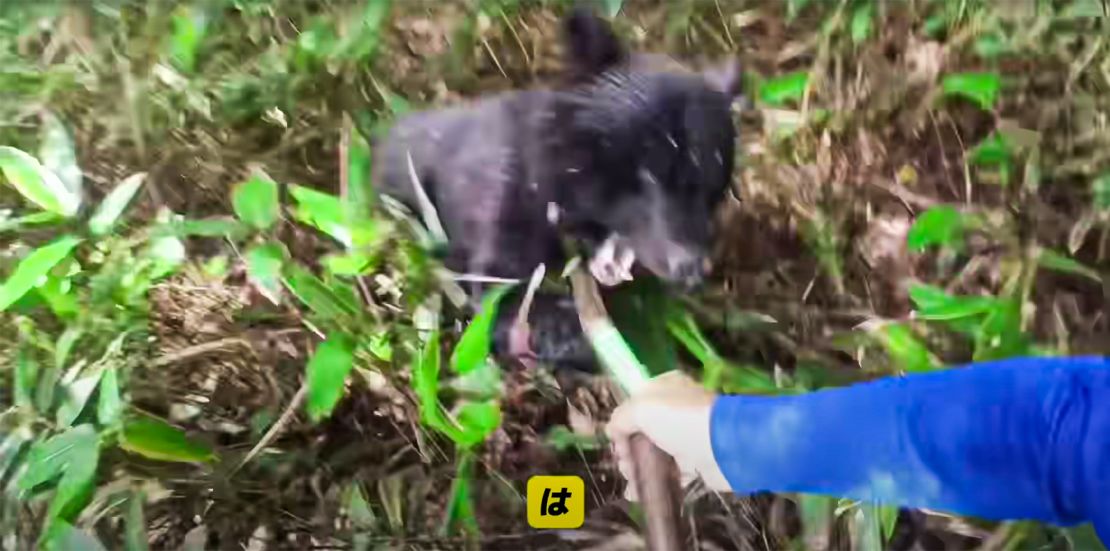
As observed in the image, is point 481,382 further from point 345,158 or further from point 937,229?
point 937,229

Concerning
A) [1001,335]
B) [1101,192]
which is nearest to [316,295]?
[1001,335]

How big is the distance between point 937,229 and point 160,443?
859mm

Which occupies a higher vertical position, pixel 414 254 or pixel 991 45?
pixel 991 45

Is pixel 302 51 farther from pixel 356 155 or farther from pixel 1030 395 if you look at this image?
pixel 1030 395

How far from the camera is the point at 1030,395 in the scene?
106 cm

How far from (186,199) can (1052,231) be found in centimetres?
94

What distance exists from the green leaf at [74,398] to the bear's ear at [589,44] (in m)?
0.60

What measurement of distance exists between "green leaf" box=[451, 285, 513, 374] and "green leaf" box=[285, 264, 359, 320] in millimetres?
122

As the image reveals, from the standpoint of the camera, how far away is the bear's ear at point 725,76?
1.25 metres

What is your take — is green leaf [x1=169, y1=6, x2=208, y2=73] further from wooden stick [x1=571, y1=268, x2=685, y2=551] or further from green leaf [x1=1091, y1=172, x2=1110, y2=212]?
green leaf [x1=1091, y1=172, x2=1110, y2=212]

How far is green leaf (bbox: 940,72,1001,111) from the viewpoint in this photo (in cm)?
125

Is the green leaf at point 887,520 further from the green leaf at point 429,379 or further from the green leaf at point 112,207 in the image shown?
the green leaf at point 112,207

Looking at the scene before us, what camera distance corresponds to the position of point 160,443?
1192 mm

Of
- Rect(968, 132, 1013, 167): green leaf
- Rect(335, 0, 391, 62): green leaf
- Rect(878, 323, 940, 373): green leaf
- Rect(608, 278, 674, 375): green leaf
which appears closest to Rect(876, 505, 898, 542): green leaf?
Rect(878, 323, 940, 373): green leaf
